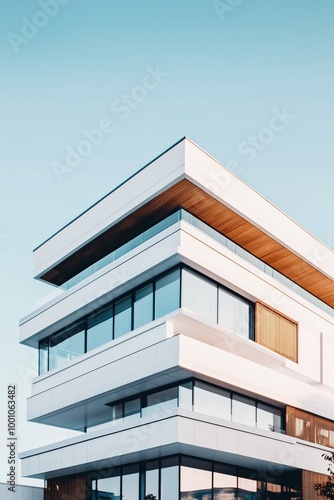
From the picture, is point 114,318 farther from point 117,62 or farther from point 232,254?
point 117,62

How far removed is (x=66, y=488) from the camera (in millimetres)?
28141

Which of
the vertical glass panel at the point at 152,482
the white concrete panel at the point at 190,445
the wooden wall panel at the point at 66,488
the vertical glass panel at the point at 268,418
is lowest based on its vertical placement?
the wooden wall panel at the point at 66,488

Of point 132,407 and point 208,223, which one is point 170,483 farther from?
point 208,223

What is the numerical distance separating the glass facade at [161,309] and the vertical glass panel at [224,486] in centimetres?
513

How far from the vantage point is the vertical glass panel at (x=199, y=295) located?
24.8 metres

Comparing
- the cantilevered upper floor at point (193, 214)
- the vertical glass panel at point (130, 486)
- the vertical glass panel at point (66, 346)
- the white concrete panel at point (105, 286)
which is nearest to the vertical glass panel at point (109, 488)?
the vertical glass panel at point (130, 486)

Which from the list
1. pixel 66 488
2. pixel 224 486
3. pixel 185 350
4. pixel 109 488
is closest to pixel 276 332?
pixel 185 350

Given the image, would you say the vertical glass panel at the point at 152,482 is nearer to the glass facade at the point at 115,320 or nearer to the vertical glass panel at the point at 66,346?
the glass facade at the point at 115,320

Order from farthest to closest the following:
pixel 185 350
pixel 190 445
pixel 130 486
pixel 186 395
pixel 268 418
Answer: pixel 268 418, pixel 130 486, pixel 186 395, pixel 185 350, pixel 190 445

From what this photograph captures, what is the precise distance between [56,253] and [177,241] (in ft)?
26.8

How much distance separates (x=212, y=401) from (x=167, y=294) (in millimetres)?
3961

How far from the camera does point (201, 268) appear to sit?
82.3ft

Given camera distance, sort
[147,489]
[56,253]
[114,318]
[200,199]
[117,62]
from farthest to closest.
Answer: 1. [56,253]
2. [114,318]
3. [200,199]
4. [147,489]
5. [117,62]

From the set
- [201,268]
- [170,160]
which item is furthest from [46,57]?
[201,268]
